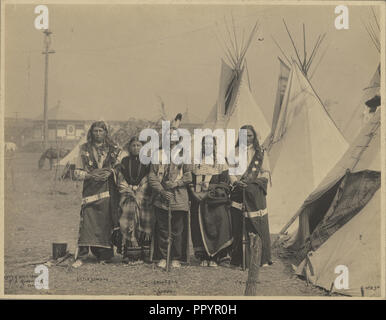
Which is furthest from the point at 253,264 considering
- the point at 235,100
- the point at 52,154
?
the point at 52,154

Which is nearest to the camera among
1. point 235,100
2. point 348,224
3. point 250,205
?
point 348,224

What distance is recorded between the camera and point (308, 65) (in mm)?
6781

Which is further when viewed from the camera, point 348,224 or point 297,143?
point 297,143

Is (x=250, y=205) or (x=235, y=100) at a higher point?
(x=235, y=100)

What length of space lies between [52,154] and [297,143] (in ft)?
9.86

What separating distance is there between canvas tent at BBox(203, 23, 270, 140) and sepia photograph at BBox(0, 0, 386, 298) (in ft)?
0.06

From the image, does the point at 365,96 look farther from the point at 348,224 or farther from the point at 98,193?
the point at 98,193

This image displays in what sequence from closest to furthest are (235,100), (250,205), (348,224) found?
(348,224) < (250,205) < (235,100)

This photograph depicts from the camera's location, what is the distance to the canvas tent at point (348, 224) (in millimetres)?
6523

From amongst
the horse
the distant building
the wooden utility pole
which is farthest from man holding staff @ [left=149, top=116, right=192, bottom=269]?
the wooden utility pole

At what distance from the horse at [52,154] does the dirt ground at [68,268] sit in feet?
0.25

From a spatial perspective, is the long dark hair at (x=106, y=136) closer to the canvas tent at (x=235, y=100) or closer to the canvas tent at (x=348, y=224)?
the canvas tent at (x=235, y=100)

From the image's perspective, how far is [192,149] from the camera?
6637 mm

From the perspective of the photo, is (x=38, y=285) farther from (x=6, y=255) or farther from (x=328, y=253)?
(x=328, y=253)
